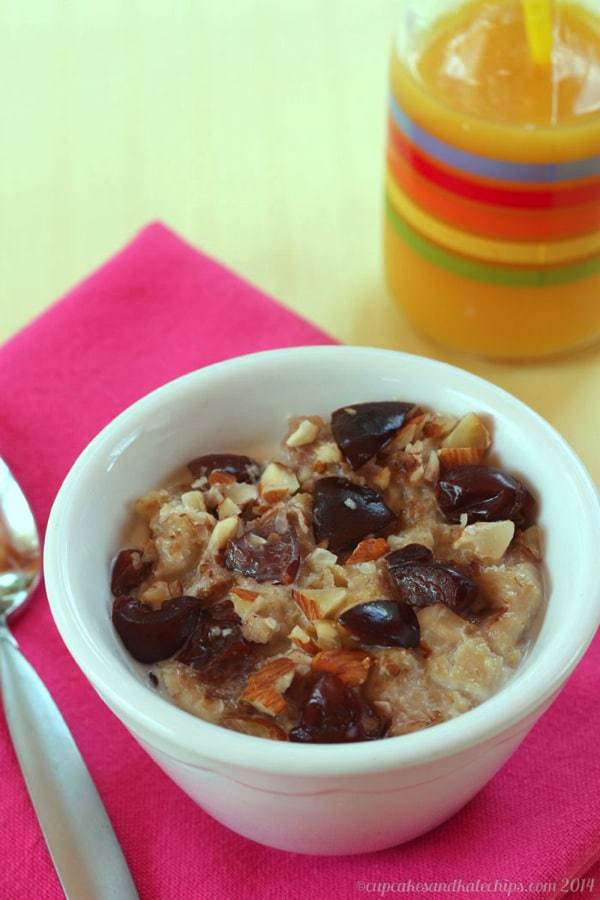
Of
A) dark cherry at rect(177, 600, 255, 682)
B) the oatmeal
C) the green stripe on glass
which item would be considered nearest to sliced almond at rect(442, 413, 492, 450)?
the oatmeal

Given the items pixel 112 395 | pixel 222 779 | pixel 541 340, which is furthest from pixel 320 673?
pixel 541 340

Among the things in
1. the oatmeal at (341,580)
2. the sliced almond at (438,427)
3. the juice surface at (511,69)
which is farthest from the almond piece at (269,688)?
the juice surface at (511,69)

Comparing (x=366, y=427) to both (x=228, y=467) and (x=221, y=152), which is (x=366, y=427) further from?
(x=221, y=152)

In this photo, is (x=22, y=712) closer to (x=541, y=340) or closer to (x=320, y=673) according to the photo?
(x=320, y=673)

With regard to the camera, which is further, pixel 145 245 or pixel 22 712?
pixel 145 245

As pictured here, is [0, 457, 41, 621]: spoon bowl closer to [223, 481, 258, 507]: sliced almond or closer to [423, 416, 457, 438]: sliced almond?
[223, 481, 258, 507]: sliced almond

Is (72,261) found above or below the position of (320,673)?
below
